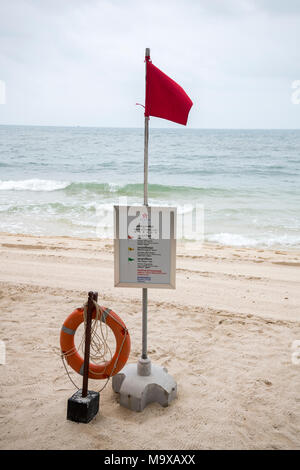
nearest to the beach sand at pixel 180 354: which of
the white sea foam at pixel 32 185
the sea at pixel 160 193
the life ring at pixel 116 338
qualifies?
the life ring at pixel 116 338

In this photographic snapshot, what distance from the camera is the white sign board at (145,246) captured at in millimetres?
2980

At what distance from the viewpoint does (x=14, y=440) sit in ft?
9.27

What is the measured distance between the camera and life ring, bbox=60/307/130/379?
314cm

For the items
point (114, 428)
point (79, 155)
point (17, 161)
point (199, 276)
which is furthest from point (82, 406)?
point (79, 155)

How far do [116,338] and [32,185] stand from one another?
1651cm

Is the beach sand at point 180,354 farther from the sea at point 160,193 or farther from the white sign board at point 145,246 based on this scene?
the sea at point 160,193

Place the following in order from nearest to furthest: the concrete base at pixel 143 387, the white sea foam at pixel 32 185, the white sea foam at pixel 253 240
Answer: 1. the concrete base at pixel 143 387
2. the white sea foam at pixel 253 240
3. the white sea foam at pixel 32 185

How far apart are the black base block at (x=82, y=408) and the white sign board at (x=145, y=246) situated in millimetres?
887

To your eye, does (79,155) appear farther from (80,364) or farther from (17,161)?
(80,364)

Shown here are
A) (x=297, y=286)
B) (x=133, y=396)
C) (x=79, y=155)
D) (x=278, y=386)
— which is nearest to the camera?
(x=133, y=396)

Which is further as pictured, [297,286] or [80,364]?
[297,286]

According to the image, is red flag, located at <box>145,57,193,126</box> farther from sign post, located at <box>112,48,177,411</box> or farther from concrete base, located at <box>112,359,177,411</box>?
concrete base, located at <box>112,359,177,411</box>

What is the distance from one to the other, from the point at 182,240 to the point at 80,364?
6.86 meters

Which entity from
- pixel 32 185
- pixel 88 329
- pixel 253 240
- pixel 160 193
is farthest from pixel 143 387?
pixel 32 185
